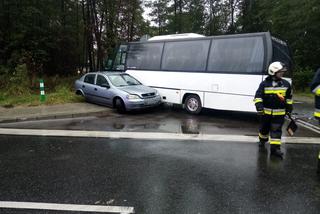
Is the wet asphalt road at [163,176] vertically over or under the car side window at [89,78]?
under

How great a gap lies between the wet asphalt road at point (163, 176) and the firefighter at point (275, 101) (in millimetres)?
511

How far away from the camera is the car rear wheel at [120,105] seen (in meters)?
10.3

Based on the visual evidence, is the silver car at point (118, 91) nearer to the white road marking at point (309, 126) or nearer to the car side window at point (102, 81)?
the car side window at point (102, 81)

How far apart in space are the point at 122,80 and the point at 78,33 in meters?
18.8

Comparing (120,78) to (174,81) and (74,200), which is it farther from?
(74,200)

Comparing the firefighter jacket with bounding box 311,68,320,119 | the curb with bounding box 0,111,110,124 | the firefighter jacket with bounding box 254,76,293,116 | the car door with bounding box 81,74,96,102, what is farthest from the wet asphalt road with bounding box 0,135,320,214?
the car door with bounding box 81,74,96,102

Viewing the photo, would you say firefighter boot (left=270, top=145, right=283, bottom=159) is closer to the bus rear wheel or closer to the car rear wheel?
the bus rear wheel

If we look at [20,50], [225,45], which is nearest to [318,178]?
[225,45]

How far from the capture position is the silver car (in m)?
10.2

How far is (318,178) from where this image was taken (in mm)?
4379

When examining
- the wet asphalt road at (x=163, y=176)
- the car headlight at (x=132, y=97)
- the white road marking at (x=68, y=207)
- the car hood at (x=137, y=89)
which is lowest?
the white road marking at (x=68, y=207)

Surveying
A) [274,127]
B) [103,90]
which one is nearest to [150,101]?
[103,90]

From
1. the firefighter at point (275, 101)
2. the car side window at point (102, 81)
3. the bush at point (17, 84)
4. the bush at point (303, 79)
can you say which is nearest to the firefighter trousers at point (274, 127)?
the firefighter at point (275, 101)

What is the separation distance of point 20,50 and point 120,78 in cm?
1442
